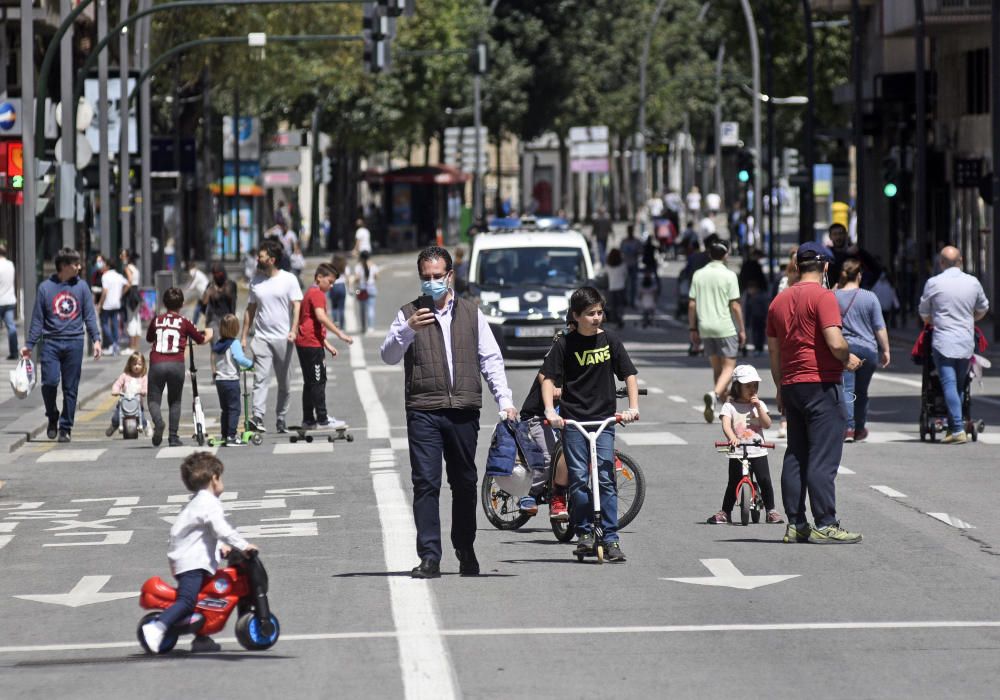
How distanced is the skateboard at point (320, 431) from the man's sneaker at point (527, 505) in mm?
7156

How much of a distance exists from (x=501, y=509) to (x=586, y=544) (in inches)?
67.9

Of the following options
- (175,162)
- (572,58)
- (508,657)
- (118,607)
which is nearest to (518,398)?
(118,607)

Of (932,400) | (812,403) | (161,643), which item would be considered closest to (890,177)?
(932,400)

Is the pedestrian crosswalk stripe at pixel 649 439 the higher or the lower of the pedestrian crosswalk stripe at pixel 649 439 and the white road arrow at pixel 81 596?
the higher

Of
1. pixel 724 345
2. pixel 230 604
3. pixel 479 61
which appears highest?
pixel 479 61

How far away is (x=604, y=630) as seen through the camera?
31.3 ft

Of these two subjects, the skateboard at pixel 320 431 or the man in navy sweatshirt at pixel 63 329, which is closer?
the skateboard at pixel 320 431

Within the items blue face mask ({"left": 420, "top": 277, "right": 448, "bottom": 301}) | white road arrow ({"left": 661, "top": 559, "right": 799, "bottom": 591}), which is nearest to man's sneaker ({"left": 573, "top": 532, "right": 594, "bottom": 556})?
white road arrow ({"left": 661, "top": 559, "right": 799, "bottom": 591})

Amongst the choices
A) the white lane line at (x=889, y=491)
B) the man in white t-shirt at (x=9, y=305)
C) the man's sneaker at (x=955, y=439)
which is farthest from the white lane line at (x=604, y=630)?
the man in white t-shirt at (x=9, y=305)

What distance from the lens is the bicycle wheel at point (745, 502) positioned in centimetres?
1346

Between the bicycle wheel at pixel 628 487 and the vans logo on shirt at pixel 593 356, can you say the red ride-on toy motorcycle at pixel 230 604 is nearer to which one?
the vans logo on shirt at pixel 593 356

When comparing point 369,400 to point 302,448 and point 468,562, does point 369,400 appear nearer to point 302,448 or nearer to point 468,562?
point 302,448

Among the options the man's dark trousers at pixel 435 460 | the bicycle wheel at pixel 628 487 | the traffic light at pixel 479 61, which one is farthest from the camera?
the traffic light at pixel 479 61

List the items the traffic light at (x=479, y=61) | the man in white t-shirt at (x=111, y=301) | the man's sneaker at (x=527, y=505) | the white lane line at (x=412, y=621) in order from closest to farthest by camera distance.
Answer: the white lane line at (x=412, y=621)
the man's sneaker at (x=527, y=505)
the man in white t-shirt at (x=111, y=301)
the traffic light at (x=479, y=61)
